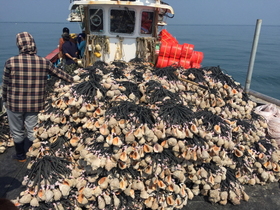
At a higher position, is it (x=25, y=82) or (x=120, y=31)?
(x=120, y=31)

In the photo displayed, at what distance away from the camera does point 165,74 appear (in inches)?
178

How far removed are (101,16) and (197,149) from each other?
4611 millimetres

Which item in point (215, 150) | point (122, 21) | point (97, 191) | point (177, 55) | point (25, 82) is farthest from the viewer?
point (122, 21)

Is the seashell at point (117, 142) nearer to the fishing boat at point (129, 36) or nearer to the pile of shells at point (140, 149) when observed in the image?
the pile of shells at point (140, 149)

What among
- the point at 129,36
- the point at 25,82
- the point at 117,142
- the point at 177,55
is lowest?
the point at 117,142

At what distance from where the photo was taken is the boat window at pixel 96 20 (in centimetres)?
629

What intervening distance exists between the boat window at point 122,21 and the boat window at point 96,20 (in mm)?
304

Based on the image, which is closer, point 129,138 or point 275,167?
point 129,138

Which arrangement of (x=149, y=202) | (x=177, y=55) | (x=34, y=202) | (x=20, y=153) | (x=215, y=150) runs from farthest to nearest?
(x=177, y=55) → (x=20, y=153) → (x=215, y=150) → (x=149, y=202) → (x=34, y=202)

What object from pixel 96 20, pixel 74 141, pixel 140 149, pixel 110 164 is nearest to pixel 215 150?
pixel 140 149

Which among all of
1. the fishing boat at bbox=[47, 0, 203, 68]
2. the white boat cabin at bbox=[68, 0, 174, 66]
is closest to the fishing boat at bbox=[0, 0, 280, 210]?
the fishing boat at bbox=[47, 0, 203, 68]

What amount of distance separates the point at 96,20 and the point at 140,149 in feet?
14.8

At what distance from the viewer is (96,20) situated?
6367mm

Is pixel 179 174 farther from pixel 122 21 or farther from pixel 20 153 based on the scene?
pixel 122 21
